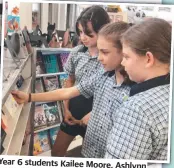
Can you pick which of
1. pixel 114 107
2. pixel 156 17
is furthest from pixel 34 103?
pixel 156 17

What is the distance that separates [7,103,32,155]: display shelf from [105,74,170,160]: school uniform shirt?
0.45 m

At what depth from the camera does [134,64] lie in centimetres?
100

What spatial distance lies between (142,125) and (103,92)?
0.28m

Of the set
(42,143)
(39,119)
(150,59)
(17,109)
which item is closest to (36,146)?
(42,143)

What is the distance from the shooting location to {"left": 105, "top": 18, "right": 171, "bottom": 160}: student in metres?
0.90

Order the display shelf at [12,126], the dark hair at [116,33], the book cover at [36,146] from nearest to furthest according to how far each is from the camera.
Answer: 1. the dark hair at [116,33]
2. the display shelf at [12,126]
3. the book cover at [36,146]

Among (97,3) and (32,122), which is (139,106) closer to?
(97,3)

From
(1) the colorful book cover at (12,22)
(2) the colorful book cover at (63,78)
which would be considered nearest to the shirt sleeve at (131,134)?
(2) the colorful book cover at (63,78)

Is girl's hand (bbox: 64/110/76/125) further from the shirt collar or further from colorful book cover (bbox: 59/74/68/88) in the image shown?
the shirt collar

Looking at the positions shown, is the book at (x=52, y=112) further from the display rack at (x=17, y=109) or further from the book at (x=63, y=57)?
the book at (x=63, y=57)

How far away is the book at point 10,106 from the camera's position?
1132 millimetres

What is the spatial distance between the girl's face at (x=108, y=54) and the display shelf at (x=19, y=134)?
392 mm

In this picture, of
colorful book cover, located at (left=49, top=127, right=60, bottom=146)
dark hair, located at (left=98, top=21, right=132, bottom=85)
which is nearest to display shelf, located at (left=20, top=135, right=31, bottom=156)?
colorful book cover, located at (left=49, top=127, right=60, bottom=146)

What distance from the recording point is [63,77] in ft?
3.80
